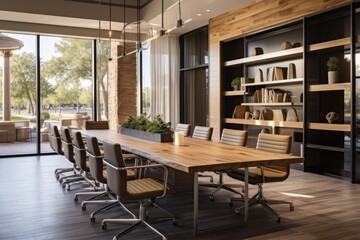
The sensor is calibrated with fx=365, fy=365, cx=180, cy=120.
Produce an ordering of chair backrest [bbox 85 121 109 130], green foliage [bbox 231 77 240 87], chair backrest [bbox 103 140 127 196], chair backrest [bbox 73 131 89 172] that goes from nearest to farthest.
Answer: chair backrest [bbox 103 140 127 196]
chair backrest [bbox 73 131 89 172]
chair backrest [bbox 85 121 109 130]
green foliage [bbox 231 77 240 87]

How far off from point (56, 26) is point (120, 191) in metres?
6.80

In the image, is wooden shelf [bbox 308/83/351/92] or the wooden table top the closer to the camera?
the wooden table top

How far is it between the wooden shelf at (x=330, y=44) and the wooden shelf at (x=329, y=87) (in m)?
0.59

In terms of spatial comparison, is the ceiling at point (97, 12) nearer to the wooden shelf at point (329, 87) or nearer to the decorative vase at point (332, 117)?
the wooden shelf at point (329, 87)

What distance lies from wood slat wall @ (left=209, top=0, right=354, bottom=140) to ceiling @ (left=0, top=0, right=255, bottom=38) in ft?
0.87

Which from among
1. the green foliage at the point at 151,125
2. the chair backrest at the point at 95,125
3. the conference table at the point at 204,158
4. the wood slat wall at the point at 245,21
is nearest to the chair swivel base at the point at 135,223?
the conference table at the point at 204,158

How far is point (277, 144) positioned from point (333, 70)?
8.18 ft

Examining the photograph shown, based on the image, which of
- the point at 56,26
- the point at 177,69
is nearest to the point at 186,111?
the point at 177,69

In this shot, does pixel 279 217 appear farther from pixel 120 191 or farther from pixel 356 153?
pixel 356 153

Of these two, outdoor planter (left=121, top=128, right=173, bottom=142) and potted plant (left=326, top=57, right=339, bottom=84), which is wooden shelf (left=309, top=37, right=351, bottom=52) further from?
outdoor planter (left=121, top=128, right=173, bottom=142)

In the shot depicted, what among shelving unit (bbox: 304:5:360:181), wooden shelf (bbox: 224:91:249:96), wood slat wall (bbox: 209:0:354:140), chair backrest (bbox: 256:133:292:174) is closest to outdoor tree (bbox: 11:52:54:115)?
wood slat wall (bbox: 209:0:354:140)

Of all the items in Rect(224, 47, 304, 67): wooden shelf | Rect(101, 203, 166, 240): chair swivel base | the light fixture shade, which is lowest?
Rect(101, 203, 166, 240): chair swivel base

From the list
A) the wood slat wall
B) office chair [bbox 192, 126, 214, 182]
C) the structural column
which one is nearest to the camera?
office chair [bbox 192, 126, 214, 182]

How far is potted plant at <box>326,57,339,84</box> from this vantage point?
571cm
